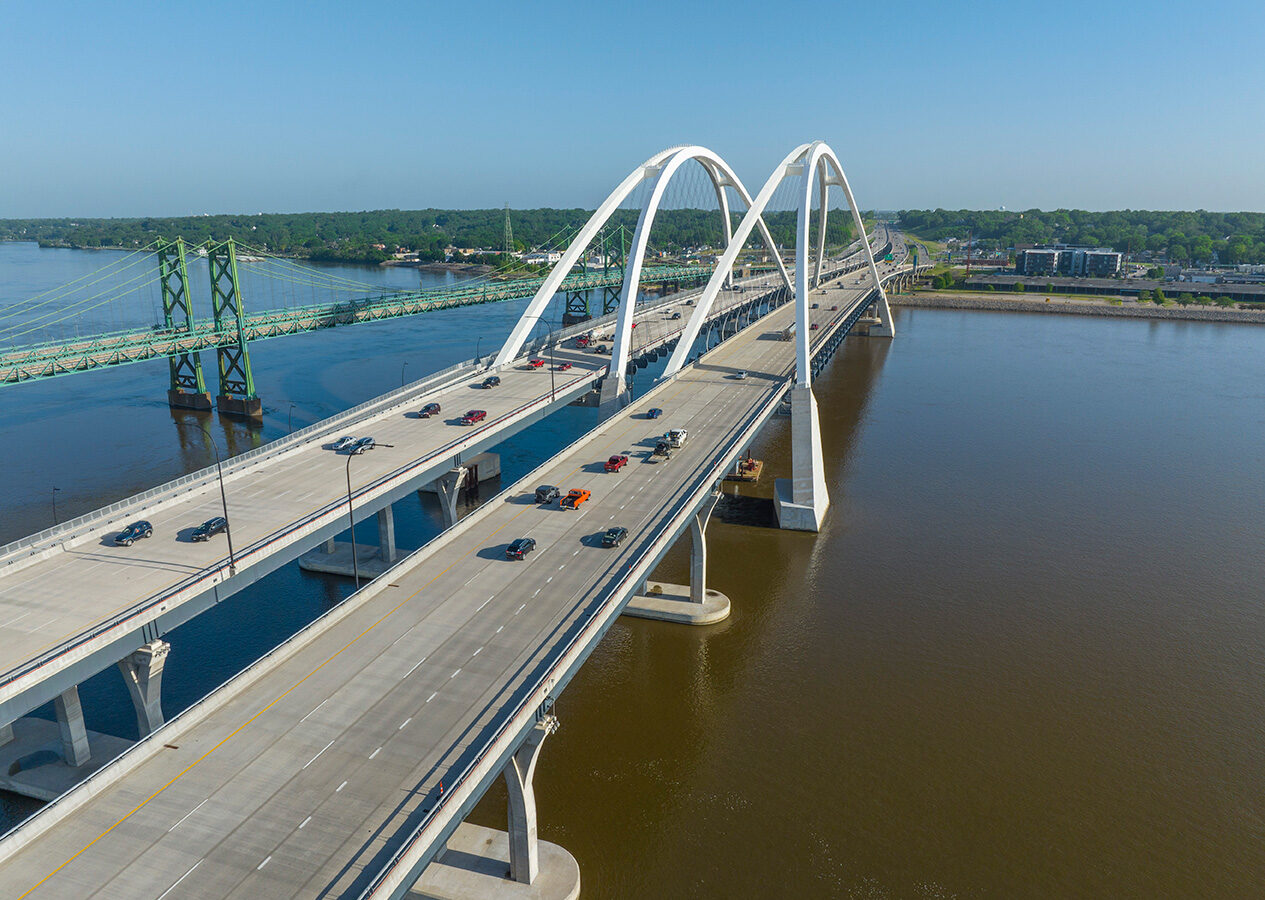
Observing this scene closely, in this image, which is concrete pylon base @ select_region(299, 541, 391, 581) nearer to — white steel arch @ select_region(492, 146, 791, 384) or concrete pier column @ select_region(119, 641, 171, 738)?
concrete pier column @ select_region(119, 641, 171, 738)

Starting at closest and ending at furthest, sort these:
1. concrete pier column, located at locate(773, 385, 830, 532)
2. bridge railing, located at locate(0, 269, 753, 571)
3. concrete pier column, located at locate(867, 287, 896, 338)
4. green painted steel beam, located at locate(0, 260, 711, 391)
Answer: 1. bridge railing, located at locate(0, 269, 753, 571)
2. concrete pier column, located at locate(773, 385, 830, 532)
3. green painted steel beam, located at locate(0, 260, 711, 391)
4. concrete pier column, located at locate(867, 287, 896, 338)

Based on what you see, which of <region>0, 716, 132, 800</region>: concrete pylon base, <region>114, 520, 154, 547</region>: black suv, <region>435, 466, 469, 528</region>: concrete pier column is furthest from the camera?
<region>435, 466, 469, 528</region>: concrete pier column

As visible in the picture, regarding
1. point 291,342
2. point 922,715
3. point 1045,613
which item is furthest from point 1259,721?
point 291,342

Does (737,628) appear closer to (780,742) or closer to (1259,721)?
(780,742)

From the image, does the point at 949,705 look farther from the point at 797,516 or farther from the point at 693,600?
the point at 797,516

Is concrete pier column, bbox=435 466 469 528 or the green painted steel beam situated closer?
concrete pier column, bbox=435 466 469 528

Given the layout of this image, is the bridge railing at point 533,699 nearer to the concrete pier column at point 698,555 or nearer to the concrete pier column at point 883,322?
the concrete pier column at point 698,555

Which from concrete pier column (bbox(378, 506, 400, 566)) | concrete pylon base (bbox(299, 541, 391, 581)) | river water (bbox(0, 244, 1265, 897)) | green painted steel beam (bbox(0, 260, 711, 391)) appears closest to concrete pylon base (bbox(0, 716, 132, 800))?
river water (bbox(0, 244, 1265, 897))
